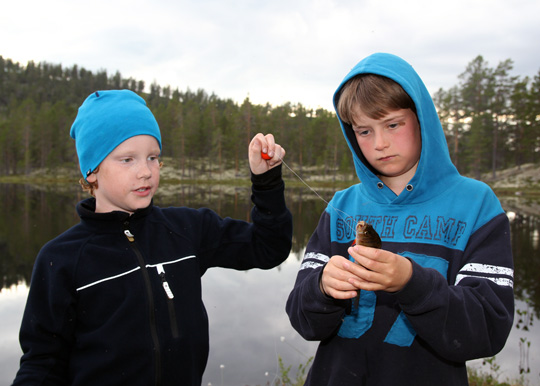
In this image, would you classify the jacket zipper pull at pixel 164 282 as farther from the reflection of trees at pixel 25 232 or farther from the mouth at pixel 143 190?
the reflection of trees at pixel 25 232

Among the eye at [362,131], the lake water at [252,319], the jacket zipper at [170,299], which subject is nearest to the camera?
the eye at [362,131]

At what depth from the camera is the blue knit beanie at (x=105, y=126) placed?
225 centimetres

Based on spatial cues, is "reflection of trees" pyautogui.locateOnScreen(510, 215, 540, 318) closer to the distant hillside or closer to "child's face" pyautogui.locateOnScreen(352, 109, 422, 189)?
"child's face" pyautogui.locateOnScreen(352, 109, 422, 189)

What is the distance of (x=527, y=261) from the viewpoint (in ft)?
41.5

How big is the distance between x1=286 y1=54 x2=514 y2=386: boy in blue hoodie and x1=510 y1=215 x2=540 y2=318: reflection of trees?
30.0 feet

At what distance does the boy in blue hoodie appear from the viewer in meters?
1.46

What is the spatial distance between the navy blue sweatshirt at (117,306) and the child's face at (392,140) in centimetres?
70

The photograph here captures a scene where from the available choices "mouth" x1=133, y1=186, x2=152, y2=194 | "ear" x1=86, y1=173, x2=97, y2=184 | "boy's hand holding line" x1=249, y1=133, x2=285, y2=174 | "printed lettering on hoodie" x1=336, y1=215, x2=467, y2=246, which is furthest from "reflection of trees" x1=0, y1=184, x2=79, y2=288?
"printed lettering on hoodie" x1=336, y1=215, x2=467, y2=246

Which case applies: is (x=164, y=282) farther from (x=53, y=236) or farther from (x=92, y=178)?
(x=53, y=236)

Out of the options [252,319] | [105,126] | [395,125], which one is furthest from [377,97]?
[252,319]

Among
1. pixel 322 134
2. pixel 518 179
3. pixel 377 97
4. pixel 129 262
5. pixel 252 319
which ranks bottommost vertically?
pixel 252 319

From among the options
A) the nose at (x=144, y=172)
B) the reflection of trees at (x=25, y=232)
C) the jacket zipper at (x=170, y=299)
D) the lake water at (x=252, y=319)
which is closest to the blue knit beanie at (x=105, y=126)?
the nose at (x=144, y=172)

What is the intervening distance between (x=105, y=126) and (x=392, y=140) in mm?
1605

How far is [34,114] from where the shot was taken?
7319 centimetres
